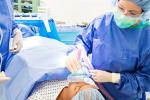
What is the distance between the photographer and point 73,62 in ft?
4.64

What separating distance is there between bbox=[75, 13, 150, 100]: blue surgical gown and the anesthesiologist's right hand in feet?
0.39

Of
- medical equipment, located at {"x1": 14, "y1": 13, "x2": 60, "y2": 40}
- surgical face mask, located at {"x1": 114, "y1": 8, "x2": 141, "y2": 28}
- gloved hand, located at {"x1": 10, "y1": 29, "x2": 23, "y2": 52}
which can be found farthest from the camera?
medical equipment, located at {"x1": 14, "y1": 13, "x2": 60, "y2": 40}

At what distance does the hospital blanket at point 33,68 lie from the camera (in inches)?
52.8

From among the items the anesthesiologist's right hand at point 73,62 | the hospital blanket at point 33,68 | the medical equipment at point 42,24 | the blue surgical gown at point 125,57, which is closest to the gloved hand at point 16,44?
the hospital blanket at point 33,68

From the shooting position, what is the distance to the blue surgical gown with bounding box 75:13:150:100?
1.47 m

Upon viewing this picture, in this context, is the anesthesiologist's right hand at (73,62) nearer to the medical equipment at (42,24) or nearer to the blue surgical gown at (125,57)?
the blue surgical gown at (125,57)

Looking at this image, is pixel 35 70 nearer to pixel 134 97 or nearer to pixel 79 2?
pixel 134 97

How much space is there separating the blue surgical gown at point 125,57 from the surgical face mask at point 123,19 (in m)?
0.05

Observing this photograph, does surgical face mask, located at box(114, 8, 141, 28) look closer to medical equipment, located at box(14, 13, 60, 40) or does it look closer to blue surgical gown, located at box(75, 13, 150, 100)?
blue surgical gown, located at box(75, 13, 150, 100)

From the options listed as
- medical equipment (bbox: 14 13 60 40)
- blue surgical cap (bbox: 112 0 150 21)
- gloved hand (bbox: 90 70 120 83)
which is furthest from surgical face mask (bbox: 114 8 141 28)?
medical equipment (bbox: 14 13 60 40)

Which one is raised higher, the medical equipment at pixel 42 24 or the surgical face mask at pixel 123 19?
the surgical face mask at pixel 123 19

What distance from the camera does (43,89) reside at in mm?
1322

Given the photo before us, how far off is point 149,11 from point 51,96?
2.28ft

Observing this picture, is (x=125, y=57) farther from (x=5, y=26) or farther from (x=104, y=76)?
(x=5, y=26)
